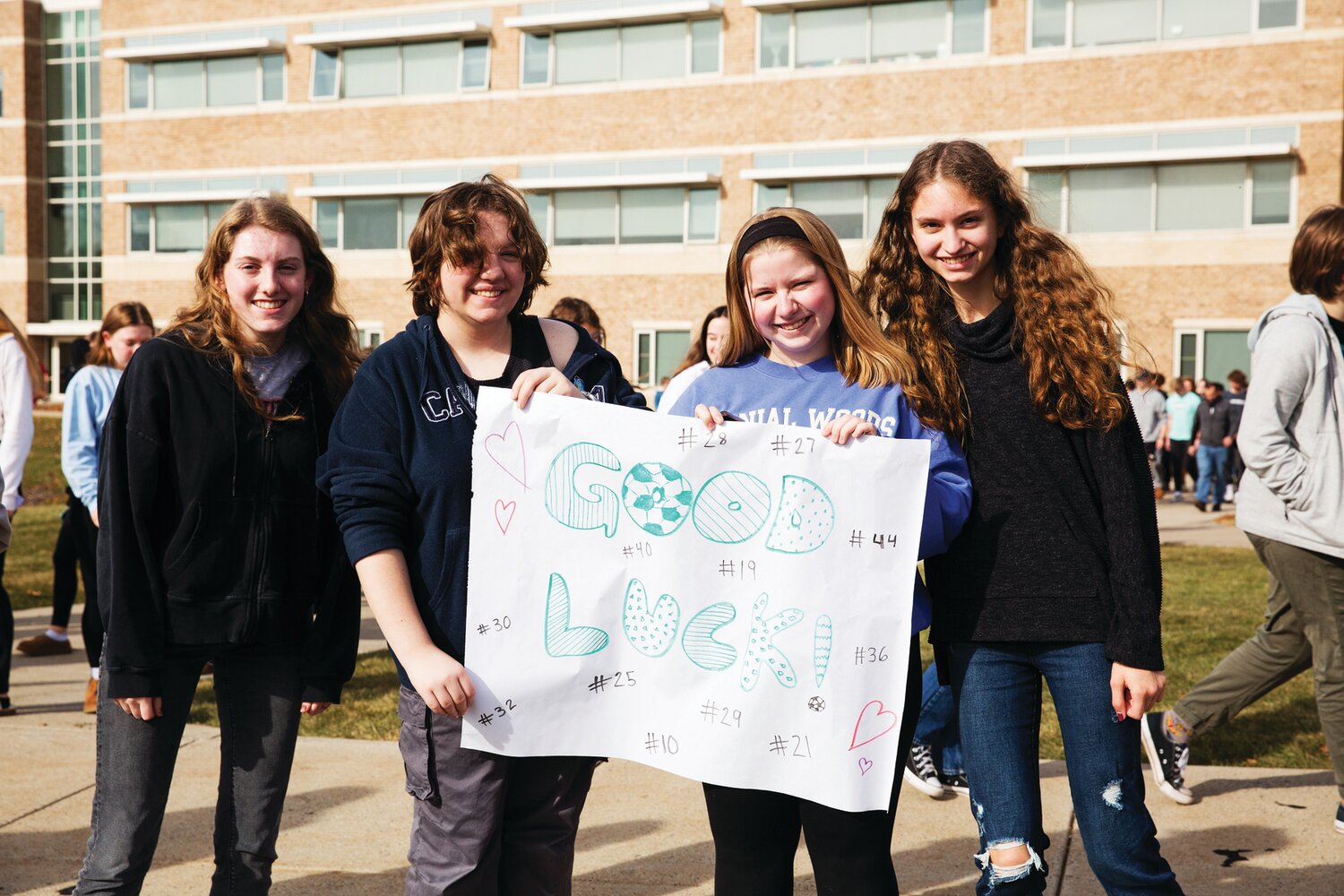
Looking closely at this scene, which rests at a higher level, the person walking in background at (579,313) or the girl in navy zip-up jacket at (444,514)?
the person walking in background at (579,313)

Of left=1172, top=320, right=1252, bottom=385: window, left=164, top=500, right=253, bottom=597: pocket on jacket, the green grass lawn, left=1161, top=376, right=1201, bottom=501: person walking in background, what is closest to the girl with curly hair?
left=164, top=500, right=253, bottom=597: pocket on jacket

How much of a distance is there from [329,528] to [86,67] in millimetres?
55560

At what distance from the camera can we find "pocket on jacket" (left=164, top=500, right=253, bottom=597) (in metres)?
3.22

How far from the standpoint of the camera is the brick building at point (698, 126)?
29.8 metres

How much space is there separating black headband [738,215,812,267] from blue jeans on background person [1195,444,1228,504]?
18.9 metres

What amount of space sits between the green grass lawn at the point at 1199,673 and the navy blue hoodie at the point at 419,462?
12.2ft

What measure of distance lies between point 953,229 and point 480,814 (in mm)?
1727

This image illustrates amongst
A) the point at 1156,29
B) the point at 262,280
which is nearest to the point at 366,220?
the point at 1156,29

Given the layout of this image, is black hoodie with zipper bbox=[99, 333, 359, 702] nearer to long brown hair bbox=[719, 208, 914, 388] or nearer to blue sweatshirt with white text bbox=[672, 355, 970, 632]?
blue sweatshirt with white text bbox=[672, 355, 970, 632]

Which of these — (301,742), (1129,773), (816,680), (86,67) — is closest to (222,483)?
(816,680)

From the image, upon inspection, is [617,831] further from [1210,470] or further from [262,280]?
[1210,470]

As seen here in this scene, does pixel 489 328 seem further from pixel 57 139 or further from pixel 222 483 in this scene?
pixel 57 139

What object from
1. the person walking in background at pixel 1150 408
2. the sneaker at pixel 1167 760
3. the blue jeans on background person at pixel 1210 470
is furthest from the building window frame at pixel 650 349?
the sneaker at pixel 1167 760

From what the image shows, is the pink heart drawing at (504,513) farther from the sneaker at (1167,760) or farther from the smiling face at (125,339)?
the smiling face at (125,339)
